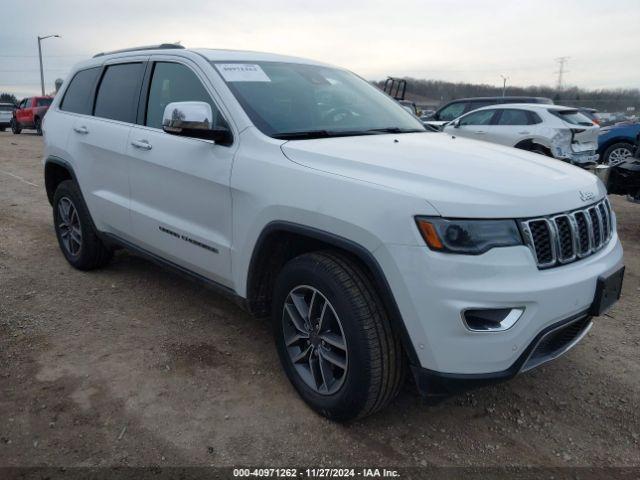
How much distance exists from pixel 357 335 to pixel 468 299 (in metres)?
0.53

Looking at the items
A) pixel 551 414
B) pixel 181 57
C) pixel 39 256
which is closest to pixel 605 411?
pixel 551 414

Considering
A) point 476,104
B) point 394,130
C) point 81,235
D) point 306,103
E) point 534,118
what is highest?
point 306,103

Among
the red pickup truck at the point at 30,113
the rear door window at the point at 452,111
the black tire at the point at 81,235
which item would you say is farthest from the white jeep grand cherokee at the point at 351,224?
the red pickup truck at the point at 30,113

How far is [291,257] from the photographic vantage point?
313 cm

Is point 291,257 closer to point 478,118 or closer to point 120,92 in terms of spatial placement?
point 120,92

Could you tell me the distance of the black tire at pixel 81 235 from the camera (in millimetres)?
4716

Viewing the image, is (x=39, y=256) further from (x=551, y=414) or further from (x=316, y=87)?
(x=551, y=414)

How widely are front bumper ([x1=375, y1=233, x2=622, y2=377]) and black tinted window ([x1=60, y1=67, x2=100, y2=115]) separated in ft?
11.3

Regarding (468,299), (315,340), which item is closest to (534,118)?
(315,340)

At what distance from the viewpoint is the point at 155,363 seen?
3438 mm

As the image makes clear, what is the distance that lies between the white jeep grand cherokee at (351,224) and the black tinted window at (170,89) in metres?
0.01

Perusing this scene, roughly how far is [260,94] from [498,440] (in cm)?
230

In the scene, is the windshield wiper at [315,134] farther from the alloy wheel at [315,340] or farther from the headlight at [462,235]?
the headlight at [462,235]

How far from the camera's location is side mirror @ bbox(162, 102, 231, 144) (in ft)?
9.98
